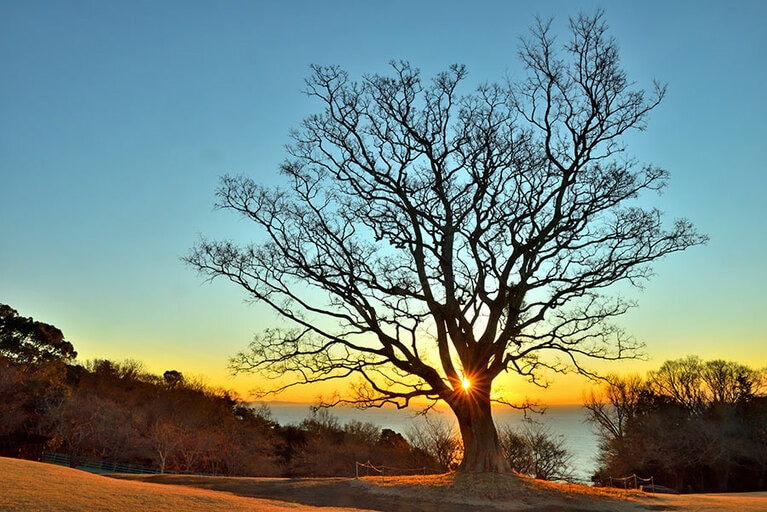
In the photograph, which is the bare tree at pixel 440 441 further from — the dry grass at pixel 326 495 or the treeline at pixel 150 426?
the dry grass at pixel 326 495

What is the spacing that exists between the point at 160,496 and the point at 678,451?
41.8 meters

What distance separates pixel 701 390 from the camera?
171 ft

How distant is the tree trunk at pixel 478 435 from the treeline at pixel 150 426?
23333mm

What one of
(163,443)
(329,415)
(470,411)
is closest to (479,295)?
(470,411)

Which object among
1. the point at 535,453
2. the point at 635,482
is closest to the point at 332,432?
the point at 535,453

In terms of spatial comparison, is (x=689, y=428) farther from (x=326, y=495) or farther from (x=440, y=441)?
(x=326, y=495)

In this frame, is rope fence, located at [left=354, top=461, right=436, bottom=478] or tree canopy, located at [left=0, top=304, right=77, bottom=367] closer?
rope fence, located at [left=354, top=461, right=436, bottom=478]

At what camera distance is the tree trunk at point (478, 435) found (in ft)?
65.5

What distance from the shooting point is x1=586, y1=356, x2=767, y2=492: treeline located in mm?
42969

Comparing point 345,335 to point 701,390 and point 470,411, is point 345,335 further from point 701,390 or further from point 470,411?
point 701,390

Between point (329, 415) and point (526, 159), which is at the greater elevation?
point (526, 159)

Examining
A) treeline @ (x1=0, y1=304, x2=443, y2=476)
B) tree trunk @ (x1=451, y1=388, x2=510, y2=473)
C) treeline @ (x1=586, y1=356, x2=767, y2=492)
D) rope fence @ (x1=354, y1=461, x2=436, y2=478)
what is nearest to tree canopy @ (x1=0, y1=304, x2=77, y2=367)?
treeline @ (x1=0, y1=304, x2=443, y2=476)

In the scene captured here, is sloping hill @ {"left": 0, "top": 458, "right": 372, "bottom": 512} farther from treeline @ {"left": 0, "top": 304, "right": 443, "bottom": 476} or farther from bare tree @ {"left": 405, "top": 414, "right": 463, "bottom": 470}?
bare tree @ {"left": 405, "top": 414, "right": 463, "bottom": 470}

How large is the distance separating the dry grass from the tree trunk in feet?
2.77
